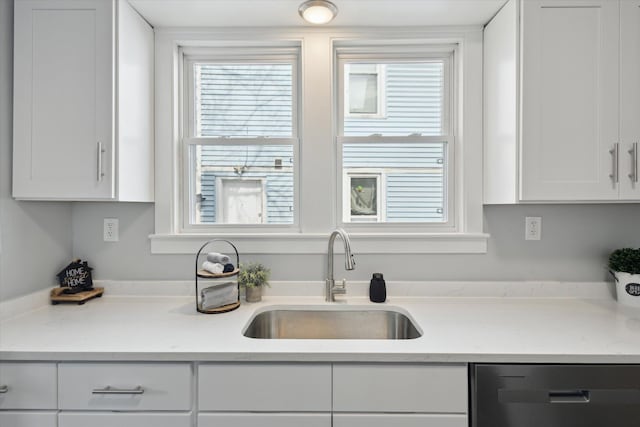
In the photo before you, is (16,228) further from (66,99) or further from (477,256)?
(477,256)

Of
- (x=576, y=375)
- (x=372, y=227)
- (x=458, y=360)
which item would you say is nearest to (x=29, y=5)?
(x=372, y=227)

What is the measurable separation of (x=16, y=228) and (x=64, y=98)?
621 mm

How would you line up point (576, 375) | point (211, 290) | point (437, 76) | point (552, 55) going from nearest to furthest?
1. point (576, 375)
2. point (552, 55)
3. point (211, 290)
4. point (437, 76)

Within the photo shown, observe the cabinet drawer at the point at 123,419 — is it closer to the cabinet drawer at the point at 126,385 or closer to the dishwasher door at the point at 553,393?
the cabinet drawer at the point at 126,385

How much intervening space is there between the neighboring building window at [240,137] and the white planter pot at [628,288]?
1665mm

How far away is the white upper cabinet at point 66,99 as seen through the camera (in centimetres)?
144

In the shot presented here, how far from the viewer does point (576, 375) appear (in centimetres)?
110

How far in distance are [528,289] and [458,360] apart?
912mm

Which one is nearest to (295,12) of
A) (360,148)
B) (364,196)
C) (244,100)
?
(244,100)

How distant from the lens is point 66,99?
4.73ft

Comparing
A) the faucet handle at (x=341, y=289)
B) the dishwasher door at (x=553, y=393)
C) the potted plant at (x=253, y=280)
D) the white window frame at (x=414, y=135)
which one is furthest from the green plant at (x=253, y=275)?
the dishwasher door at (x=553, y=393)

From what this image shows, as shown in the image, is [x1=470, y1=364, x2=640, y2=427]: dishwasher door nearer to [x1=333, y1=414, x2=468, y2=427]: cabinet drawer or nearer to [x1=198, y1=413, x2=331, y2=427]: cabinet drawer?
[x1=333, y1=414, x2=468, y2=427]: cabinet drawer

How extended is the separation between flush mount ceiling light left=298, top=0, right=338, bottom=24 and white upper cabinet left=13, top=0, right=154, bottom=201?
81cm

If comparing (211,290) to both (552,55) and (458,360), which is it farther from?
(552,55)
